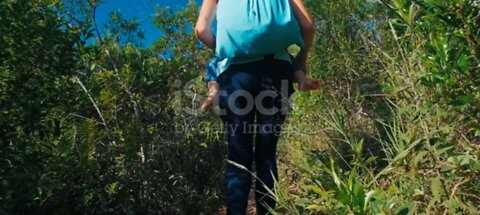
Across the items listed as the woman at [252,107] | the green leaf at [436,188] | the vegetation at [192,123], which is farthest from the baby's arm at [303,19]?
the green leaf at [436,188]

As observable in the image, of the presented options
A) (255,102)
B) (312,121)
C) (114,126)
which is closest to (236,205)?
(255,102)

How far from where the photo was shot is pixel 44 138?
243 cm

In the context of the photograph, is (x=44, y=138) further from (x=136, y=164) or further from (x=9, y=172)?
(x=136, y=164)

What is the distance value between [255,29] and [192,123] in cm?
112

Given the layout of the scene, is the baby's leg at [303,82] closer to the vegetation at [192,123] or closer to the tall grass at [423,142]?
the vegetation at [192,123]

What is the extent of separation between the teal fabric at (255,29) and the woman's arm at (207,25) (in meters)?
0.08

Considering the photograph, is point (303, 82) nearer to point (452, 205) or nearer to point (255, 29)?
point (255, 29)

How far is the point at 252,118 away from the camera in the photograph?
2.32 m

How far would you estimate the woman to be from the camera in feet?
7.46

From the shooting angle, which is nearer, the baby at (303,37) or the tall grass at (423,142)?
the tall grass at (423,142)

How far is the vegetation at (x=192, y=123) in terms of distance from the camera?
64.2 inches

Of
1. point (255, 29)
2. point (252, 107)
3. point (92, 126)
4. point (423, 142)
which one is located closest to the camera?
point (423, 142)

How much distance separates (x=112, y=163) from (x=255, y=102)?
91 centimetres

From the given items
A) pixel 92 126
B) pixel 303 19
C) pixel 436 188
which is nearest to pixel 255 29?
pixel 303 19
